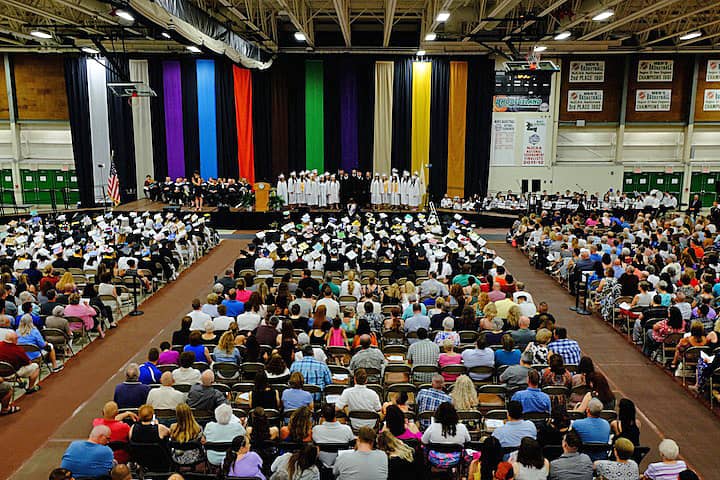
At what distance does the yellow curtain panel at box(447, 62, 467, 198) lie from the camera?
3031 centimetres

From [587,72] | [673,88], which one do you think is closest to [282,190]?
[587,72]

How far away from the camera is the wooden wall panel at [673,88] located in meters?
31.3

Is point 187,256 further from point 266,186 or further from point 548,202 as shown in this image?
point 548,202

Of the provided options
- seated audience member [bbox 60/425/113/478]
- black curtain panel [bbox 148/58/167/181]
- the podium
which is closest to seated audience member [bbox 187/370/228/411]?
seated audience member [bbox 60/425/113/478]

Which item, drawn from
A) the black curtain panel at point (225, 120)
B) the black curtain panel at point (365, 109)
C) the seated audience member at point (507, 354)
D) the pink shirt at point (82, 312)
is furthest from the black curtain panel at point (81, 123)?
the seated audience member at point (507, 354)

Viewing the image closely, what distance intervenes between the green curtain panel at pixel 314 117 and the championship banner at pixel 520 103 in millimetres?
8725

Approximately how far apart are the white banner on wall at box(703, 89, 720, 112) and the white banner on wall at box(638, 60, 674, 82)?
7.09ft

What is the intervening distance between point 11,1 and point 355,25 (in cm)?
1584

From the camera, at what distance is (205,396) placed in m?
7.43

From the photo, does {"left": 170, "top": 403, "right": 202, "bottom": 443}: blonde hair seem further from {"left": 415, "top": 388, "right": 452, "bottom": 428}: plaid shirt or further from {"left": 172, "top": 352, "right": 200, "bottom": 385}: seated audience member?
{"left": 415, "top": 388, "right": 452, "bottom": 428}: plaid shirt

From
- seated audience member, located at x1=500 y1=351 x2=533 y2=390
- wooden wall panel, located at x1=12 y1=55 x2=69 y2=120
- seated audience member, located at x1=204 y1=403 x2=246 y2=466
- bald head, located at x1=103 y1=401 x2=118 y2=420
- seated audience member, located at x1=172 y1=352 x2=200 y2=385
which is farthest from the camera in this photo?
wooden wall panel, located at x1=12 y1=55 x2=69 y2=120

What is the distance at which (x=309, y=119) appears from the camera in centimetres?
3089

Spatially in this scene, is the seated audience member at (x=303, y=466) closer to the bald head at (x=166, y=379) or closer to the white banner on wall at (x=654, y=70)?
the bald head at (x=166, y=379)

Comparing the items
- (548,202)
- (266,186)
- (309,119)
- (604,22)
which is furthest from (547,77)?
(266,186)
